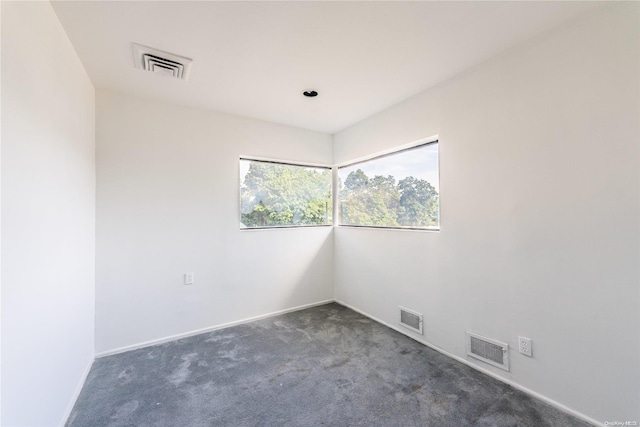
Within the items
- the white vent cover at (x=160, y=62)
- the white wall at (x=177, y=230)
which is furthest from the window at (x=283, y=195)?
the white vent cover at (x=160, y=62)

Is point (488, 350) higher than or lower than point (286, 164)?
lower

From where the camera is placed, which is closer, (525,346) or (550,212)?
(550,212)

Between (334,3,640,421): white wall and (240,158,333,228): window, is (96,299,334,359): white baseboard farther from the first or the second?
(334,3,640,421): white wall

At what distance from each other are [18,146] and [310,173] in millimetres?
2928

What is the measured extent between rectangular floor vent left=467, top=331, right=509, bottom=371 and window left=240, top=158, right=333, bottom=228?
2.29m

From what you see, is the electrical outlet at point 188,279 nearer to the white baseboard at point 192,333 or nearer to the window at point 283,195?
the white baseboard at point 192,333

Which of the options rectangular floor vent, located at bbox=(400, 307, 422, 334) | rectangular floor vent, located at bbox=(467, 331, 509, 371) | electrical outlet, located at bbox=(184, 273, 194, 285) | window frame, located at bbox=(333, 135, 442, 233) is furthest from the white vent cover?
rectangular floor vent, located at bbox=(467, 331, 509, 371)

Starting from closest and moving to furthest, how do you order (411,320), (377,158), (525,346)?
(525,346)
(411,320)
(377,158)

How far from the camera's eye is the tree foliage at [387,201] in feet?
8.89

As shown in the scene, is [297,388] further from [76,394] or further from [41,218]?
[41,218]

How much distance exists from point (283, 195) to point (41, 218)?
2.43 metres

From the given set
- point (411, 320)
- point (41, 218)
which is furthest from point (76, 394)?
point (411, 320)

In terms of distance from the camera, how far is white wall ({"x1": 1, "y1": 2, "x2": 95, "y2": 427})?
1.13 metres

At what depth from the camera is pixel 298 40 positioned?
1852 mm
